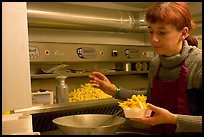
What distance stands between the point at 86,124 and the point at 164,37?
0.62 meters

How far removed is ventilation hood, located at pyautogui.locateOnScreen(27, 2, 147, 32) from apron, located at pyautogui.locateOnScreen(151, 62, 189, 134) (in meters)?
0.99

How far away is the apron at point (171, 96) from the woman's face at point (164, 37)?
0.42ft

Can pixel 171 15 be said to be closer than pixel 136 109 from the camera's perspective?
No

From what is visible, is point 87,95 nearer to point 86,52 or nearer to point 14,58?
point 86,52

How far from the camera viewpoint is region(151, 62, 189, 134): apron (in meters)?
1.29

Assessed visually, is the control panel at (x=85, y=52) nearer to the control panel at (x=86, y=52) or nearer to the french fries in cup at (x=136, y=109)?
the control panel at (x=86, y=52)

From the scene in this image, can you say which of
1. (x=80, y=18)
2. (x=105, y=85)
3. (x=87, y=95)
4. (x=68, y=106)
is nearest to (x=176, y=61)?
(x=105, y=85)

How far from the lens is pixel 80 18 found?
2.21m

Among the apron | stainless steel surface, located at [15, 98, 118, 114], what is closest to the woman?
the apron

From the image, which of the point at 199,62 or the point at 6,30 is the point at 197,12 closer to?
the point at 199,62

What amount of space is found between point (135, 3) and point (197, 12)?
2.09 feet

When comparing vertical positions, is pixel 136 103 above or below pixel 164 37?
below

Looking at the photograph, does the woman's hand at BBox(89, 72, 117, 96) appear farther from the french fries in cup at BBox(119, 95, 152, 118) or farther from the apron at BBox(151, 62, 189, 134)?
the french fries in cup at BBox(119, 95, 152, 118)

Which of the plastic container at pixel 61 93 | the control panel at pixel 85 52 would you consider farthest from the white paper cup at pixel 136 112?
the control panel at pixel 85 52
